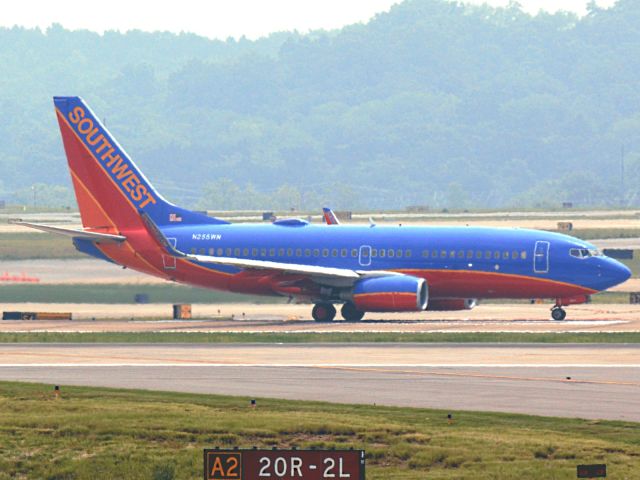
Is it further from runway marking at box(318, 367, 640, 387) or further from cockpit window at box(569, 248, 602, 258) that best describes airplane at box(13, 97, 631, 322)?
runway marking at box(318, 367, 640, 387)

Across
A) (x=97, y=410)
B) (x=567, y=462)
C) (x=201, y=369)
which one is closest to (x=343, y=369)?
(x=201, y=369)

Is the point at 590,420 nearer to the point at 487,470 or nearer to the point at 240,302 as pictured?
the point at 487,470

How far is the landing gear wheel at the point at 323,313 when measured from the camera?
218ft

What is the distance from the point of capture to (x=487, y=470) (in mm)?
26906

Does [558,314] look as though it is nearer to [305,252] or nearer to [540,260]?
[540,260]

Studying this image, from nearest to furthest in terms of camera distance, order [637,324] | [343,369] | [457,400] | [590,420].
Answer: [590,420]
[457,400]
[343,369]
[637,324]

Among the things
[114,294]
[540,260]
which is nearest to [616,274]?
[540,260]

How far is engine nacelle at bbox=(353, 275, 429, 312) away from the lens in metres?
63.1

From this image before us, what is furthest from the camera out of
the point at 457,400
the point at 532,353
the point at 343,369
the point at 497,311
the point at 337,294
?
the point at 497,311

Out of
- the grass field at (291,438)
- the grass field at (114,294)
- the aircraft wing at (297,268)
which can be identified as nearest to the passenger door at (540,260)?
the aircraft wing at (297,268)

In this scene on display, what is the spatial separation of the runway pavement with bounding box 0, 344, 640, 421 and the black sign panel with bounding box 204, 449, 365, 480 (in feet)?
48.3

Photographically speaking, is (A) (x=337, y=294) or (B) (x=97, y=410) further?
(A) (x=337, y=294)

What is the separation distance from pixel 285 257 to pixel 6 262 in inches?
1510

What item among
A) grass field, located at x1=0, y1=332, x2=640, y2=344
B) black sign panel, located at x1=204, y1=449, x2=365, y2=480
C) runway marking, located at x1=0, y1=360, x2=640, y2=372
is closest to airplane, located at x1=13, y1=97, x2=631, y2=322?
grass field, located at x1=0, y1=332, x2=640, y2=344
